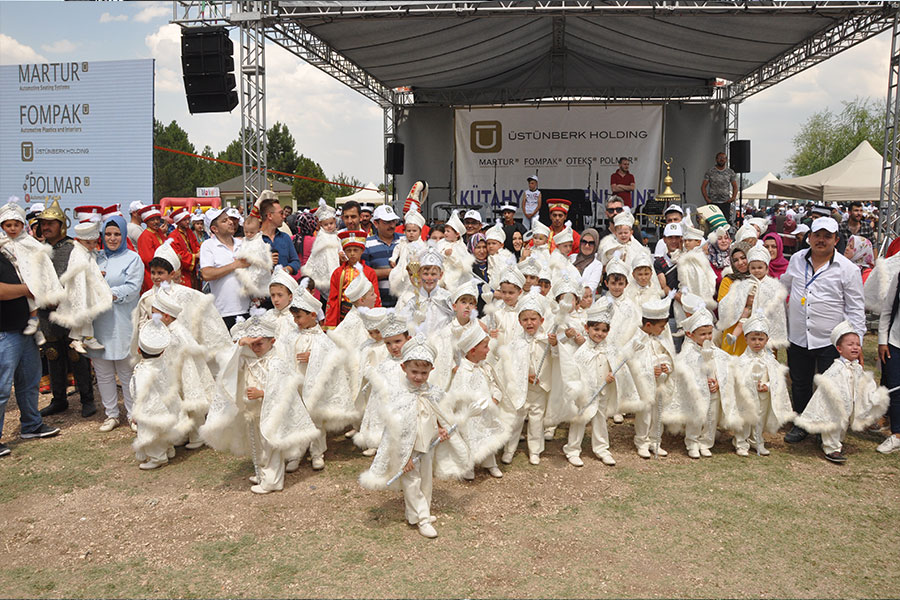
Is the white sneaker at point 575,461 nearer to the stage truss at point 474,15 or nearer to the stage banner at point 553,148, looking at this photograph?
the stage truss at point 474,15

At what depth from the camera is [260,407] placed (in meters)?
4.64

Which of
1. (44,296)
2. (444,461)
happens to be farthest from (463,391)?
(44,296)

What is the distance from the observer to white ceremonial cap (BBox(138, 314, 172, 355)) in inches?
200

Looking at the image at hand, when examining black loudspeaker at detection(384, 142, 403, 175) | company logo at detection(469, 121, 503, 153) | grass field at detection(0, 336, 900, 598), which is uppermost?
company logo at detection(469, 121, 503, 153)

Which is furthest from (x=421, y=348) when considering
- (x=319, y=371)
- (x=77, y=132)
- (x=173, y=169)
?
(x=173, y=169)

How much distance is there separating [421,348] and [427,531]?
113 cm

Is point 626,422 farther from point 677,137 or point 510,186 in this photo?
point 677,137

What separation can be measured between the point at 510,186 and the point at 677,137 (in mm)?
4618

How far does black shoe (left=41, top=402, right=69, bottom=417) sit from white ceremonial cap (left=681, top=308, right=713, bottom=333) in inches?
240

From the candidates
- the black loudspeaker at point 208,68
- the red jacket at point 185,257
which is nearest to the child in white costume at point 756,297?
the red jacket at point 185,257

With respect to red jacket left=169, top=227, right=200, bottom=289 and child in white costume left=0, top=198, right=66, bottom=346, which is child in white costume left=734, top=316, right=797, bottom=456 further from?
child in white costume left=0, top=198, right=66, bottom=346

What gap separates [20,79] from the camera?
8.82 meters

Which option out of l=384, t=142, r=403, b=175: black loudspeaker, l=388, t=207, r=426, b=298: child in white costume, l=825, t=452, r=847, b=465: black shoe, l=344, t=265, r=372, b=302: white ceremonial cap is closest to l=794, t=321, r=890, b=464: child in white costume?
l=825, t=452, r=847, b=465: black shoe

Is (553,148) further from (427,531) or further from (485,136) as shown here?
(427,531)
